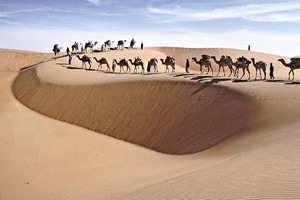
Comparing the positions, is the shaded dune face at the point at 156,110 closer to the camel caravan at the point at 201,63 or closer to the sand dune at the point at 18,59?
the camel caravan at the point at 201,63

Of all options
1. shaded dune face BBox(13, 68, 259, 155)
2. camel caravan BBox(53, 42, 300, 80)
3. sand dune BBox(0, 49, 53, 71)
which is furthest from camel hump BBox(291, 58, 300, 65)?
sand dune BBox(0, 49, 53, 71)

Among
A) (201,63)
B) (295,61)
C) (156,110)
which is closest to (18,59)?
(201,63)

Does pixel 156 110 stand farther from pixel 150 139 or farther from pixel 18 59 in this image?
pixel 18 59

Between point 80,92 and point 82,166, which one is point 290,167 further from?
point 80,92

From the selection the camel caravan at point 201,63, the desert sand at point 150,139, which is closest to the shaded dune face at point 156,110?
the desert sand at point 150,139

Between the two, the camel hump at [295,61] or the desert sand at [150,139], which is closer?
the desert sand at [150,139]

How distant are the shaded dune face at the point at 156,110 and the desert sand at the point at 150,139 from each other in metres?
0.07

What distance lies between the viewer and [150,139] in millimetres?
19344

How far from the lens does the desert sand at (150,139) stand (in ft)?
30.3

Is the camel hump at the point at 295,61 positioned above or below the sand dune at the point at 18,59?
below

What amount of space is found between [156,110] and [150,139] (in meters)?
2.98

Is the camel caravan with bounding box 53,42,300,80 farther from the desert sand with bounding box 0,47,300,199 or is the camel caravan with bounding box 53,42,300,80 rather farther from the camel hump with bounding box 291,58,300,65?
the desert sand with bounding box 0,47,300,199

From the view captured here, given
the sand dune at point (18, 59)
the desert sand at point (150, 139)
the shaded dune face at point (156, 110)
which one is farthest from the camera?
the sand dune at point (18, 59)

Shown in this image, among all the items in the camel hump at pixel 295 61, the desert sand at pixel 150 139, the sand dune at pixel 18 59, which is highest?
the sand dune at pixel 18 59
